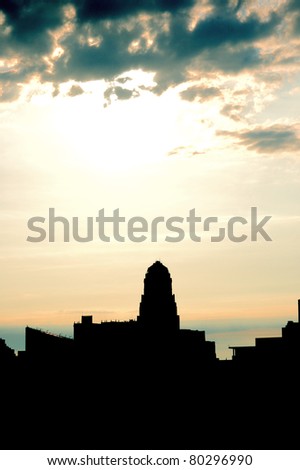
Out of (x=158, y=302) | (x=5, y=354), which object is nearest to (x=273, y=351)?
(x=5, y=354)

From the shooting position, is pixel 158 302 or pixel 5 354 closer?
pixel 5 354

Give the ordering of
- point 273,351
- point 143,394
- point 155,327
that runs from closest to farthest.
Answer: point 143,394
point 273,351
point 155,327

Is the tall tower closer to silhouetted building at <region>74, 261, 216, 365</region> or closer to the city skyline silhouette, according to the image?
A: silhouetted building at <region>74, 261, 216, 365</region>

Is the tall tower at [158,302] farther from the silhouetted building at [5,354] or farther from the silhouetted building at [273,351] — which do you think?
the silhouetted building at [5,354]

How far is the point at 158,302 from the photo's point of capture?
124m

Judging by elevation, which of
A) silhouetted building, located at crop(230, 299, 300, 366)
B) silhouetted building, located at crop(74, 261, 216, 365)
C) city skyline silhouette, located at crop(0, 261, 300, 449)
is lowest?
city skyline silhouette, located at crop(0, 261, 300, 449)

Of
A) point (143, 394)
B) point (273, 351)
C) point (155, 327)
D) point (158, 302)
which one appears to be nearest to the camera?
point (143, 394)

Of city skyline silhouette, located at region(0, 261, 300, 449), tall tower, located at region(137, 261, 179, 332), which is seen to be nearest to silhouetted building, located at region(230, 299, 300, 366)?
city skyline silhouette, located at region(0, 261, 300, 449)

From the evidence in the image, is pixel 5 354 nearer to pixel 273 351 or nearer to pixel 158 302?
pixel 273 351

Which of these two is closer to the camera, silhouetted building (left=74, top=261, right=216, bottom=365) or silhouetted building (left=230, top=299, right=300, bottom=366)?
silhouetted building (left=230, top=299, right=300, bottom=366)

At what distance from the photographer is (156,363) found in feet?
240

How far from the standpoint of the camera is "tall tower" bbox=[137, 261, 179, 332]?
124 m

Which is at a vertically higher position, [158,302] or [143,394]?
[158,302]

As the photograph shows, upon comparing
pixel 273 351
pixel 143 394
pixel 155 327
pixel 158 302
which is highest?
pixel 158 302
